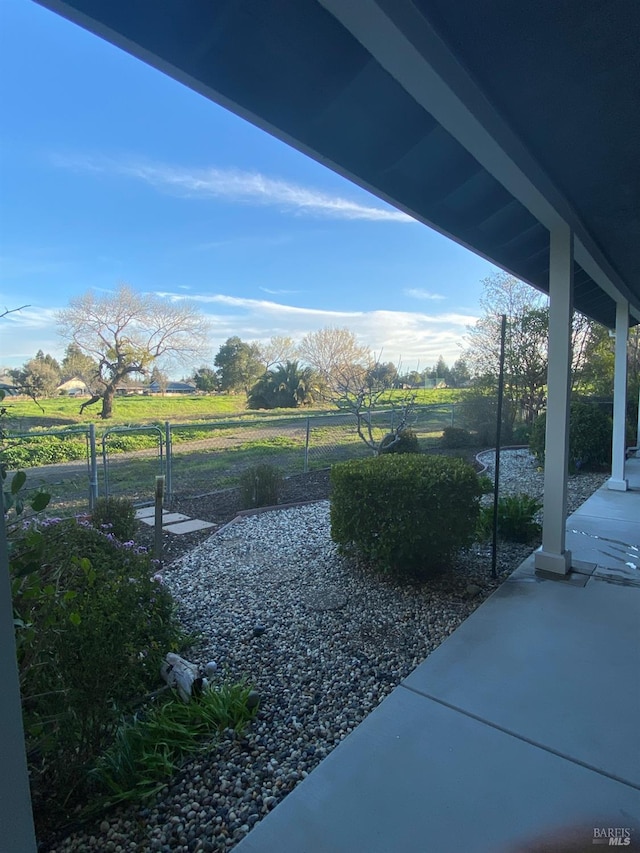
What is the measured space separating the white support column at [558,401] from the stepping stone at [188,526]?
3.28 m

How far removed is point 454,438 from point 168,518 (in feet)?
25.0

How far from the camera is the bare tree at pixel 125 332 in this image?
9422 millimetres

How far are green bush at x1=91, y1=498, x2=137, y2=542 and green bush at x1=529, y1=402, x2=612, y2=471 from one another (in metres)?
6.54

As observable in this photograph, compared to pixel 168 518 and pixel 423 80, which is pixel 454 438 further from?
pixel 423 80

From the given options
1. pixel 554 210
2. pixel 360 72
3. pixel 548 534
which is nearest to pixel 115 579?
pixel 360 72

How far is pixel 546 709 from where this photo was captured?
2041mm

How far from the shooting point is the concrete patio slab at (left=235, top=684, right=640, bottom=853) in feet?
4.68

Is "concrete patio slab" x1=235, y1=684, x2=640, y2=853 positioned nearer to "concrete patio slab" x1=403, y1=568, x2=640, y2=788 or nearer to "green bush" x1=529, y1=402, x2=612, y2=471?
"concrete patio slab" x1=403, y1=568, x2=640, y2=788

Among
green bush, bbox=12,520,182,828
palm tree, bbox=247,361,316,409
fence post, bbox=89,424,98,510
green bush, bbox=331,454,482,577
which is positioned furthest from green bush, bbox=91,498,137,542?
palm tree, bbox=247,361,316,409

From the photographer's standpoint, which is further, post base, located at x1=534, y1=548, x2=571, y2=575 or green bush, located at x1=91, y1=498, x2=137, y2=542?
green bush, located at x1=91, y1=498, x2=137, y2=542

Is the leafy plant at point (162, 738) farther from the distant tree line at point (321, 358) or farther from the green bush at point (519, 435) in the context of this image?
the green bush at point (519, 435)

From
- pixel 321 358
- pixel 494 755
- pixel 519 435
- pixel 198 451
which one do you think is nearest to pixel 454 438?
pixel 519 435

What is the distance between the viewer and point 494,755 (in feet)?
5.82

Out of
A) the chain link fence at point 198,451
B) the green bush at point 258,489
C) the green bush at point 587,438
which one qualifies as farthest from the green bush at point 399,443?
the green bush at point 258,489
